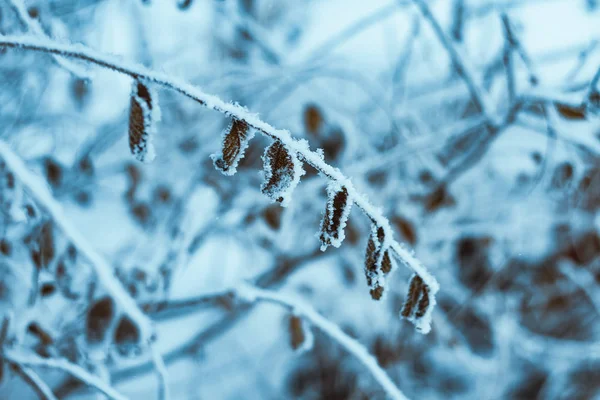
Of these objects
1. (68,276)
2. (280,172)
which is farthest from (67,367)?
(280,172)

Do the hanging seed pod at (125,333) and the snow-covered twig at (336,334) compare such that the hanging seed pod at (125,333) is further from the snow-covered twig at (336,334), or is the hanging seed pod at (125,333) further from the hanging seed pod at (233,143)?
the hanging seed pod at (233,143)

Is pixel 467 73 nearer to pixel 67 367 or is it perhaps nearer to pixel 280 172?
pixel 280 172

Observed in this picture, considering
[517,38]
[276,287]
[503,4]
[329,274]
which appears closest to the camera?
[517,38]

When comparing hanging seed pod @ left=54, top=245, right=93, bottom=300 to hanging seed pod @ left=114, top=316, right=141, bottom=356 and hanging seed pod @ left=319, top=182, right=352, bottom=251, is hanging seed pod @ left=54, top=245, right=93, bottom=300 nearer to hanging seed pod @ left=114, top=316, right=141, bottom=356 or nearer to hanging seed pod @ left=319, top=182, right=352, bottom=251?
hanging seed pod @ left=114, top=316, right=141, bottom=356

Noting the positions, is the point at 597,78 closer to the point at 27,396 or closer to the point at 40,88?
the point at 40,88

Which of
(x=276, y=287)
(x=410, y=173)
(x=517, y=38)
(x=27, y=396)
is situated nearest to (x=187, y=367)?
(x=27, y=396)

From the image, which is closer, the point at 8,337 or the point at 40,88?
the point at 8,337
